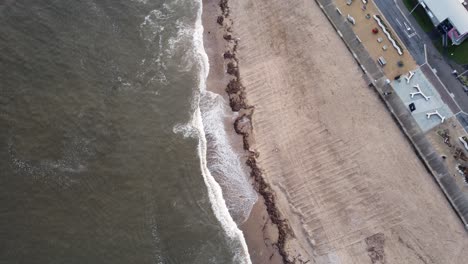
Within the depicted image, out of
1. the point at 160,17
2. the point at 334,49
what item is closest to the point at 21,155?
the point at 160,17

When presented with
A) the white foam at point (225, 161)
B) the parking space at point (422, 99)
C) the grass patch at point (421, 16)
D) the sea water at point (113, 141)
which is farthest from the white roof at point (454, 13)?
the sea water at point (113, 141)

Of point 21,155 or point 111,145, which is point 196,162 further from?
point 21,155

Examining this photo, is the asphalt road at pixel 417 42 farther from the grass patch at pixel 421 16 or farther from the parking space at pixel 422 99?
the parking space at pixel 422 99

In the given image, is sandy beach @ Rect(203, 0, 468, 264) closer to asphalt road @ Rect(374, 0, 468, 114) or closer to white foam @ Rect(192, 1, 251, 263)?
white foam @ Rect(192, 1, 251, 263)

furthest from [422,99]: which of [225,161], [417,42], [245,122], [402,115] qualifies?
[225,161]

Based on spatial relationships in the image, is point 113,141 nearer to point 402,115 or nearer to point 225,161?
point 225,161

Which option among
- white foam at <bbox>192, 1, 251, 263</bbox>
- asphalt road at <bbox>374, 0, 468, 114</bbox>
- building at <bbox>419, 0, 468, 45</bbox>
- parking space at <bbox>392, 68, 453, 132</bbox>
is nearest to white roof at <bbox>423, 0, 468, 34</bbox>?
building at <bbox>419, 0, 468, 45</bbox>

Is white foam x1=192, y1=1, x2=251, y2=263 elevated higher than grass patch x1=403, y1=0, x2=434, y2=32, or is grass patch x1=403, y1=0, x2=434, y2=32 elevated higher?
grass patch x1=403, y1=0, x2=434, y2=32
